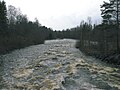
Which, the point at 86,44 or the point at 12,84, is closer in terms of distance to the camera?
the point at 12,84

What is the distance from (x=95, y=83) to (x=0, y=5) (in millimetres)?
48089

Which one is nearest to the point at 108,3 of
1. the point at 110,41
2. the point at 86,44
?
the point at 110,41

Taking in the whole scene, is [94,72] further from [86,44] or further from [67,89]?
[86,44]

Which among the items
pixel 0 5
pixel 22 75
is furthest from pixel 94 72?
pixel 0 5

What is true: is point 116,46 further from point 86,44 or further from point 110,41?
point 86,44

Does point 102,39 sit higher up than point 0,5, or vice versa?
point 0,5

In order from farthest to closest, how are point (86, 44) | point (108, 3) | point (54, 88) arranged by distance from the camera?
point (86, 44), point (108, 3), point (54, 88)

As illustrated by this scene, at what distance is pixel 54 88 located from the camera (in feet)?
59.0

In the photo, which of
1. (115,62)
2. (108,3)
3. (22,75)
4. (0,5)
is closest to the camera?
(22,75)

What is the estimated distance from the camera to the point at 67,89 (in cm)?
1820

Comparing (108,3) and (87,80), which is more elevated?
A: (108,3)

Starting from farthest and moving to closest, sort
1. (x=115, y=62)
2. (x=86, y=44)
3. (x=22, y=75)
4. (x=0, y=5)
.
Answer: (x=0, y=5)
(x=86, y=44)
(x=115, y=62)
(x=22, y=75)

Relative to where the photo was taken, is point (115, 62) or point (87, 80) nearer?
point (87, 80)

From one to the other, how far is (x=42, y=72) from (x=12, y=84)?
487 centimetres
